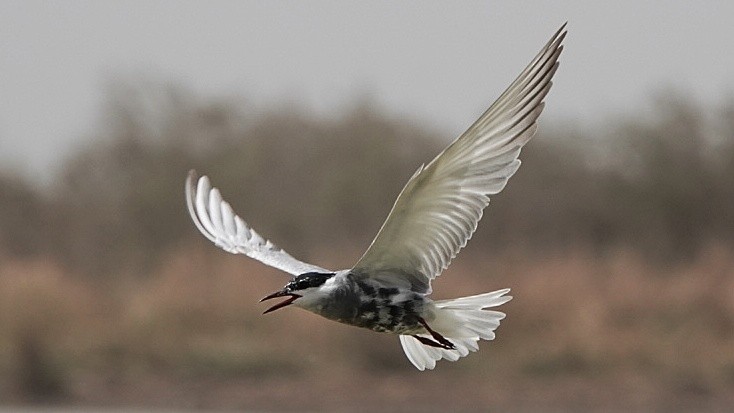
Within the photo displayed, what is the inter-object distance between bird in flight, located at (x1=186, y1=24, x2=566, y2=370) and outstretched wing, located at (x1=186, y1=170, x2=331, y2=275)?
0.87m

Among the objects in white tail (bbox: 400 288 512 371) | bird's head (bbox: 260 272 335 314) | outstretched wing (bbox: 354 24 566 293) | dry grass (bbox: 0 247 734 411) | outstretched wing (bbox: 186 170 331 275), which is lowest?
bird's head (bbox: 260 272 335 314)

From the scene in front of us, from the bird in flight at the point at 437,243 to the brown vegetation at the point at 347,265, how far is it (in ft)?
34.9

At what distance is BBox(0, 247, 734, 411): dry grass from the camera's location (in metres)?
18.2

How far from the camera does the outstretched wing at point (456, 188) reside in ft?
20.7

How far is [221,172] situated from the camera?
26.8 meters

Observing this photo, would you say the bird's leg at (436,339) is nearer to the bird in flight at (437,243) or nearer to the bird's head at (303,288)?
the bird in flight at (437,243)

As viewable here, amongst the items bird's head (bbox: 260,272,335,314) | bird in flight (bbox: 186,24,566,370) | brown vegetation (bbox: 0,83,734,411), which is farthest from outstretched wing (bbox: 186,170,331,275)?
brown vegetation (bbox: 0,83,734,411)

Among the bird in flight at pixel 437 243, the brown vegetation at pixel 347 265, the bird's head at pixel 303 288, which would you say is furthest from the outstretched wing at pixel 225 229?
the brown vegetation at pixel 347 265

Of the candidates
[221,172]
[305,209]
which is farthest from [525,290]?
[221,172]

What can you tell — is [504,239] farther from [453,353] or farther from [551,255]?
[453,353]

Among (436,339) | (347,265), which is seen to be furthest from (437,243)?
(347,265)

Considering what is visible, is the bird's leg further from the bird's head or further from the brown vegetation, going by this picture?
the brown vegetation

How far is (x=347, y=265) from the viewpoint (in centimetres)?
1811

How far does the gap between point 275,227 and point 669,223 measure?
638cm
